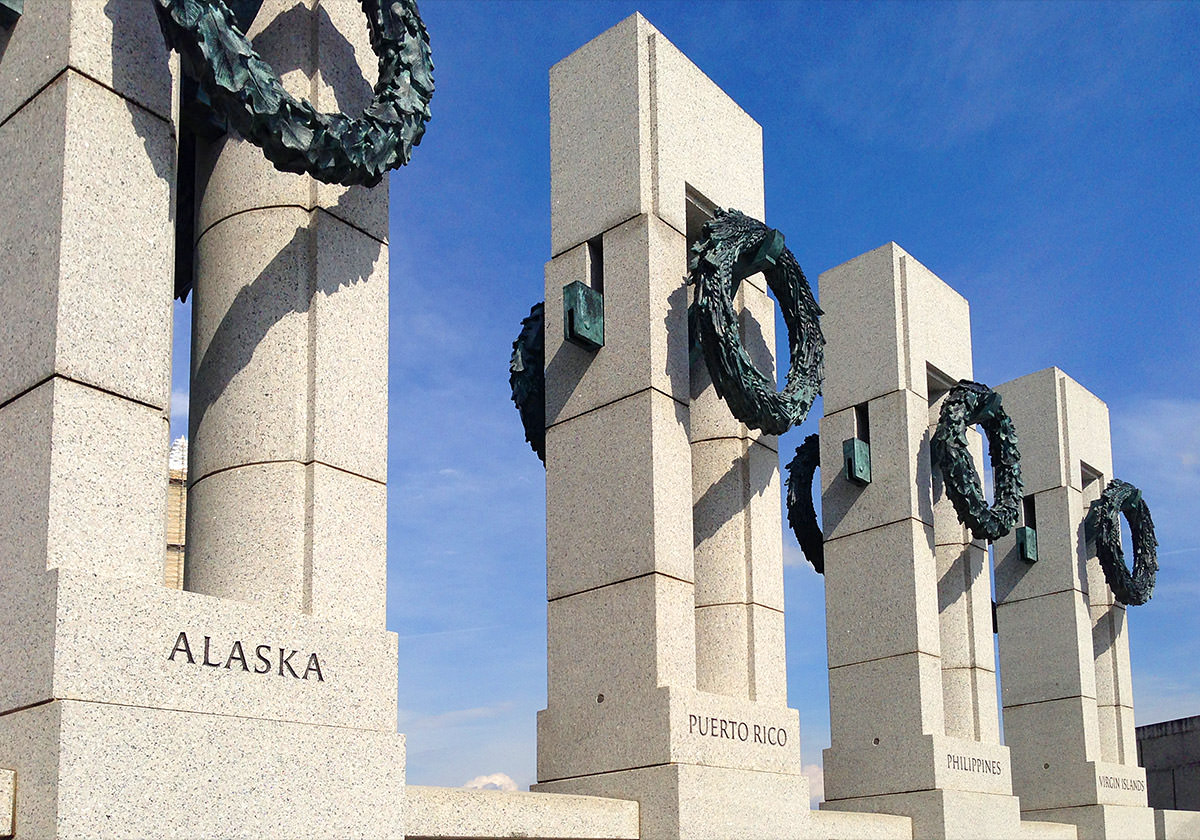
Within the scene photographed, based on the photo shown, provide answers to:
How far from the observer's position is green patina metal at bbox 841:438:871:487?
19.2 m

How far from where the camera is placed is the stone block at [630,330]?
13.9 m

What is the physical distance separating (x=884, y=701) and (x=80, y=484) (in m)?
12.7

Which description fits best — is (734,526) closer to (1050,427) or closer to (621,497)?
(621,497)

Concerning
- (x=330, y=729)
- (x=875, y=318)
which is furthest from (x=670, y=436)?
(x=875, y=318)

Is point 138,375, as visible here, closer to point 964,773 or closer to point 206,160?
point 206,160

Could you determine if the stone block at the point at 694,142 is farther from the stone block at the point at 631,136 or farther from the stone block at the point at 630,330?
the stone block at the point at 630,330

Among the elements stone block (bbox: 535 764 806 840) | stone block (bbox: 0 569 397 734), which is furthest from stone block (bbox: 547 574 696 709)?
stone block (bbox: 0 569 397 734)

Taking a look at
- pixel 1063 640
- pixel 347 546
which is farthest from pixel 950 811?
pixel 347 546

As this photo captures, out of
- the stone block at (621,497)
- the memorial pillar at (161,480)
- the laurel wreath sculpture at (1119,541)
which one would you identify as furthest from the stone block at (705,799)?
the laurel wreath sculpture at (1119,541)

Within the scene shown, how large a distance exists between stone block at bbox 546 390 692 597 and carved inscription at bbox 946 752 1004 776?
20.7ft

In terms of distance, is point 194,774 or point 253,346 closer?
point 194,774

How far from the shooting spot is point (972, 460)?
19453 millimetres

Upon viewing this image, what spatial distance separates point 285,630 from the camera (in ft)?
Answer: 28.7

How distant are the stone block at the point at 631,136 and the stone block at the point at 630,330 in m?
0.30
